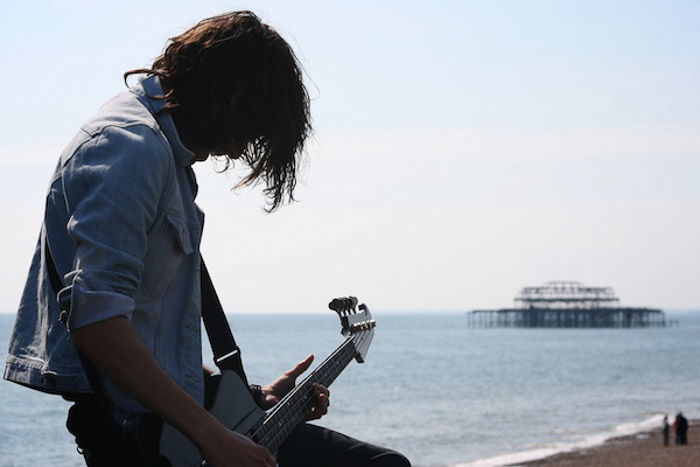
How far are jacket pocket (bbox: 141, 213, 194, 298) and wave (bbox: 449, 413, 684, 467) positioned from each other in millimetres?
32843

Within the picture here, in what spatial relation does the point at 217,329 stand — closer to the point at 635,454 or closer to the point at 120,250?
the point at 120,250

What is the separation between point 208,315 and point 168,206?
0.63 metres

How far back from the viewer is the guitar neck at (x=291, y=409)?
2.79 m

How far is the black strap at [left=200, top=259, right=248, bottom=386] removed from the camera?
285 cm

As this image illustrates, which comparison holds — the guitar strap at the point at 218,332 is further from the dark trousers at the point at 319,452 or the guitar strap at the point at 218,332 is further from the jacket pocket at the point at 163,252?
the jacket pocket at the point at 163,252

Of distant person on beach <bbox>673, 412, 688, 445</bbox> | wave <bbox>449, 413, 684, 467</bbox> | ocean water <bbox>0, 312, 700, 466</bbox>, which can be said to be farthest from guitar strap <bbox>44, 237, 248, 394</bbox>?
distant person on beach <bbox>673, 412, 688, 445</bbox>

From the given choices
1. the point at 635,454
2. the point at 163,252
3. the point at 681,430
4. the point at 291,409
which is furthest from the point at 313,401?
the point at 681,430

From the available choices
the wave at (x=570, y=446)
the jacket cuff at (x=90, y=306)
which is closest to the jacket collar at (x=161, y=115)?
the jacket cuff at (x=90, y=306)

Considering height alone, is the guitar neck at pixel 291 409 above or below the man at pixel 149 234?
below

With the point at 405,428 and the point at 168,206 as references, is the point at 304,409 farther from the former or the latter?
the point at 405,428

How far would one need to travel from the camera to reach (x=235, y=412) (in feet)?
8.91

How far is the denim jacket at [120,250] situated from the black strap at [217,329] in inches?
13.9

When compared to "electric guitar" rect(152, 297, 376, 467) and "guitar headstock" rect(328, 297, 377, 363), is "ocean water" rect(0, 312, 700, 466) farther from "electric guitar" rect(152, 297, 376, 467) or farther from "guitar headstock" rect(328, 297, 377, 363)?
"electric guitar" rect(152, 297, 376, 467)

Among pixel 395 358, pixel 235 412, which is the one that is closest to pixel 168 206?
pixel 235 412
